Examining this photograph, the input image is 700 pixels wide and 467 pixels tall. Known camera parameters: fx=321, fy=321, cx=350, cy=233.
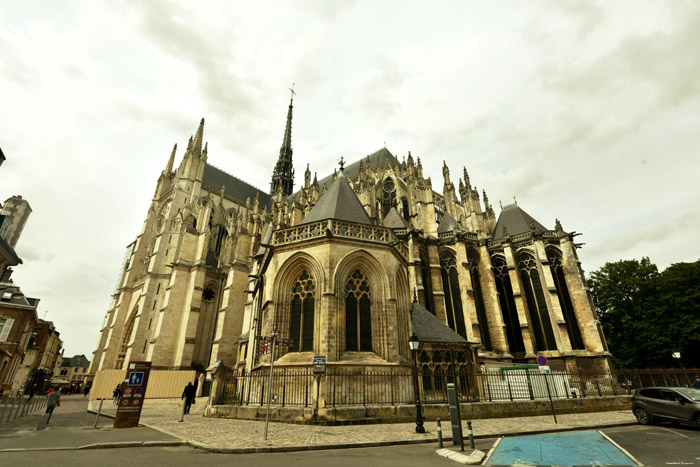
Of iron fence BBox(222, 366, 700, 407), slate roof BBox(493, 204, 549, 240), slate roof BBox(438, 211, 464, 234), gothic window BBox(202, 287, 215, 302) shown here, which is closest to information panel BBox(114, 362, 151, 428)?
iron fence BBox(222, 366, 700, 407)

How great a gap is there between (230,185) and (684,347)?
46.7 m

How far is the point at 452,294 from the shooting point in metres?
22.8

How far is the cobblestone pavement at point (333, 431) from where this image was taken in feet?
22.5

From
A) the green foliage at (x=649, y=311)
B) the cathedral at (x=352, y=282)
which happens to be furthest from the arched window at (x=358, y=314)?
the green foliage at (x=649, y=311)

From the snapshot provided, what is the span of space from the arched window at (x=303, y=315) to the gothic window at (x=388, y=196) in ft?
53.6

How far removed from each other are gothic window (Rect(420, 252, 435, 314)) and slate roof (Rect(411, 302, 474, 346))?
5.43 m

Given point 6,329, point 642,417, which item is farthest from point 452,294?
point 6,329

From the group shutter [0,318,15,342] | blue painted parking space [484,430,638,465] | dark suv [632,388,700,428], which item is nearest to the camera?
blue painted parking space [484,430,638,465]

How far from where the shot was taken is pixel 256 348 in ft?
43.4

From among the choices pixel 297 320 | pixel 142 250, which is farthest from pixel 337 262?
pixel 142 250

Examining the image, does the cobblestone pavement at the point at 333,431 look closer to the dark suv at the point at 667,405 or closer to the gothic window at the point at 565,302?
the dark suv at the point at 667,405

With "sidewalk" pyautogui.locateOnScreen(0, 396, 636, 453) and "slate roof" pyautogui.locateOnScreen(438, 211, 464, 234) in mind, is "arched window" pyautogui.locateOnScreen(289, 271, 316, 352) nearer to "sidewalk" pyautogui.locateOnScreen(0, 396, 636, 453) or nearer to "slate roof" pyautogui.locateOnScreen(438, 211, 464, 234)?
"sidewalk" pyautogui.locateOnScreen(0, 396, 636, 453)

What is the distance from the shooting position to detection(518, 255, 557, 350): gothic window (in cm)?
2123

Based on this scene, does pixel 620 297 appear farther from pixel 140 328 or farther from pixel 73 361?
pixel 73 361
